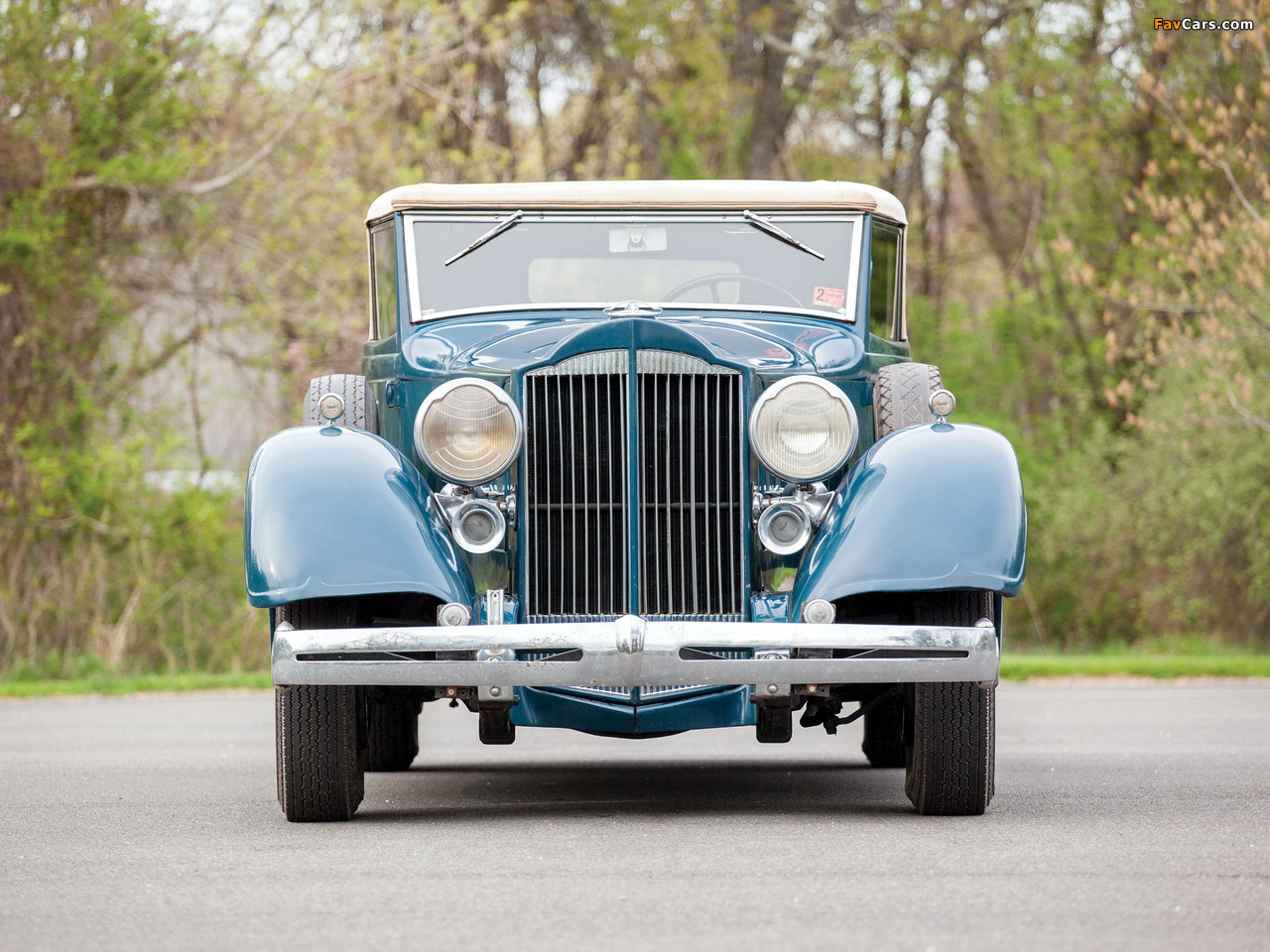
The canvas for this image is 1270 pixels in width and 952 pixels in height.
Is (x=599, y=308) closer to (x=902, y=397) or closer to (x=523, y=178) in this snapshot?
(x=902, y=397)

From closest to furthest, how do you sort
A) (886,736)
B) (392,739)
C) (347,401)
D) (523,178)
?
1. (347,401)
2. (886,736)
3. (392,739)
4. (523,178)

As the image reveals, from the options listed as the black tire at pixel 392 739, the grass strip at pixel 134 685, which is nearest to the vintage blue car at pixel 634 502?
the black tire at pixel 392 739

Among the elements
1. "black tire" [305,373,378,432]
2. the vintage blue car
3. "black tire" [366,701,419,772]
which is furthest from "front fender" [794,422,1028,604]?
"black tire" [366,701,419,772]

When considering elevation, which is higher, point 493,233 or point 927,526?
point 493,233

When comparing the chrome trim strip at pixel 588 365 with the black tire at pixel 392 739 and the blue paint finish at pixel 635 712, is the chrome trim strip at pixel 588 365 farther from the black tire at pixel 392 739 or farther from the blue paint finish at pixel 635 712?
the black tire at pixel 392 739

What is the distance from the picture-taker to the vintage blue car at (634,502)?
534 cm

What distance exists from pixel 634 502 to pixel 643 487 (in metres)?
0.08

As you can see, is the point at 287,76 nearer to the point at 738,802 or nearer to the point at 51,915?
the point at 738,802

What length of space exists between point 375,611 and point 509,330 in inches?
52.8

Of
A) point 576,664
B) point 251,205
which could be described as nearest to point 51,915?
point 576,664

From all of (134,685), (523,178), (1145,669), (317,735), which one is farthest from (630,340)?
(523,178)

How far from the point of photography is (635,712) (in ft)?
18.7

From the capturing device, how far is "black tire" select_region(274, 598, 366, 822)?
5.59 metres

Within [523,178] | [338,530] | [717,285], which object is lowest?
[338,530]
